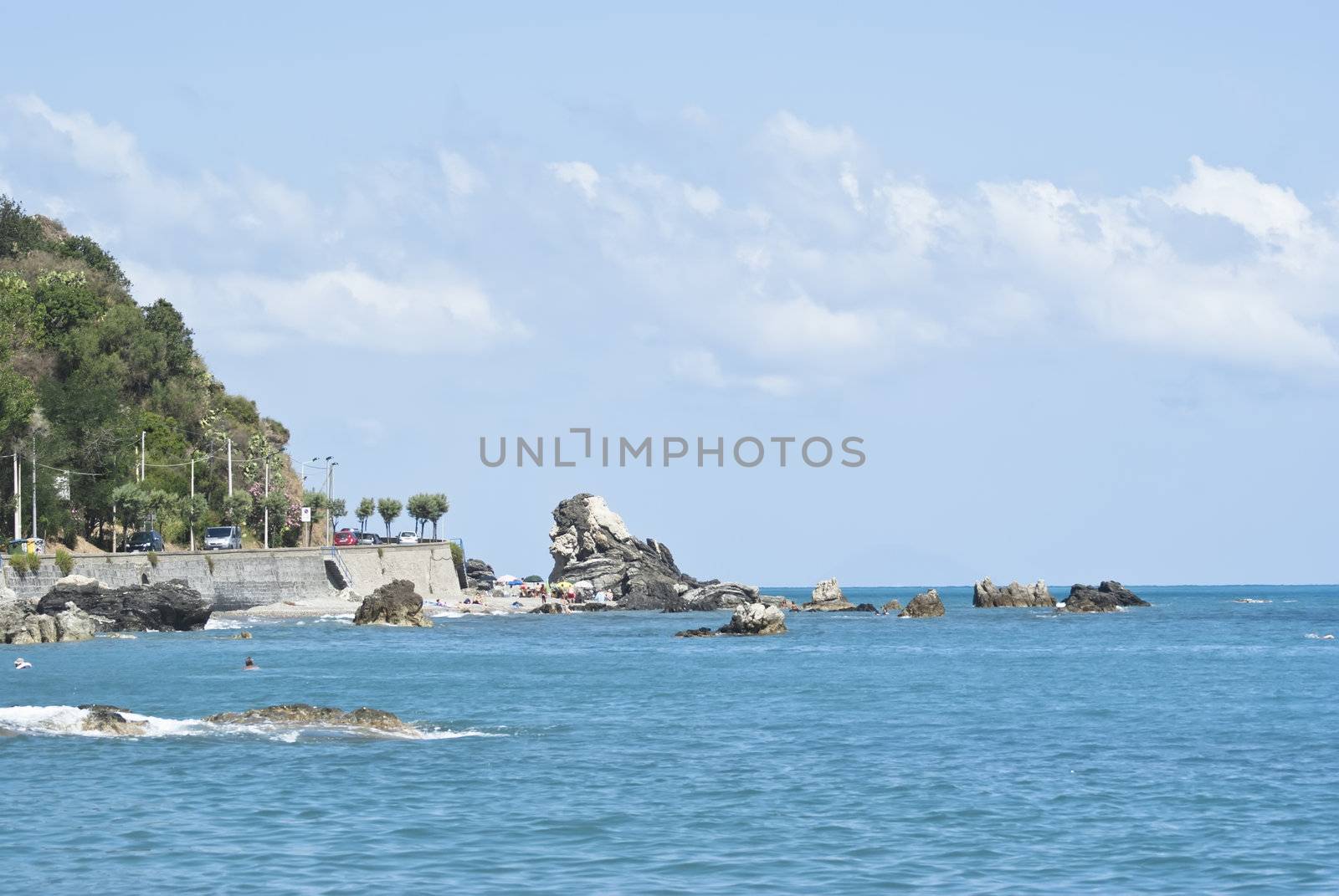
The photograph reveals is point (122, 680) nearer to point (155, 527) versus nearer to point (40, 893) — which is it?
point (40, 893)

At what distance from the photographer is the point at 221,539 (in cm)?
10119

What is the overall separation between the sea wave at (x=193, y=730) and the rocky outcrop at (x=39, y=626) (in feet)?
110

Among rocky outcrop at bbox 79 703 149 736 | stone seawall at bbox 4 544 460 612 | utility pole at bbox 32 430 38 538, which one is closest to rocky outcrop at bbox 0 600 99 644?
stone seawall at bbox 4 544 460 612

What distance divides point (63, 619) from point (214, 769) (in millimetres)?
45941

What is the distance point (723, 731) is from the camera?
1596 inches

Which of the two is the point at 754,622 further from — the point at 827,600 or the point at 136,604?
the point at 827,600

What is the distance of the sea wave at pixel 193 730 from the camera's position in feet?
120

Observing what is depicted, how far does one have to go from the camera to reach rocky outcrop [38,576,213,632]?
3152 inches

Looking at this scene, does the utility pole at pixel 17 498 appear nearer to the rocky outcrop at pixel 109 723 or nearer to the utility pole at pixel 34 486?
the utility pole at pixel 34 486

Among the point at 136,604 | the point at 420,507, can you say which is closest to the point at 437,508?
the point at 420,507

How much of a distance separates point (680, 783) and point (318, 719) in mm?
11646

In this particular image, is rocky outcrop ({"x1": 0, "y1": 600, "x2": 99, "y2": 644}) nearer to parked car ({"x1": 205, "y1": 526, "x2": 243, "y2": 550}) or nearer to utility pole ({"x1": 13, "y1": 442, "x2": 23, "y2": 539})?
utility pole ({"x1": 13, "y1": 442, "x2": 23, "y2": 539})

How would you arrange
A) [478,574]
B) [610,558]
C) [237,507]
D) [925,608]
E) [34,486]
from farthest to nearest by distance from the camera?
[478,574], [610,558], [925,608], [237,507], [34,486]

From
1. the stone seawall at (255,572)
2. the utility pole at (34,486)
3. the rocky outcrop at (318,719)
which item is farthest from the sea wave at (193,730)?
the utility pole at (34,486)
